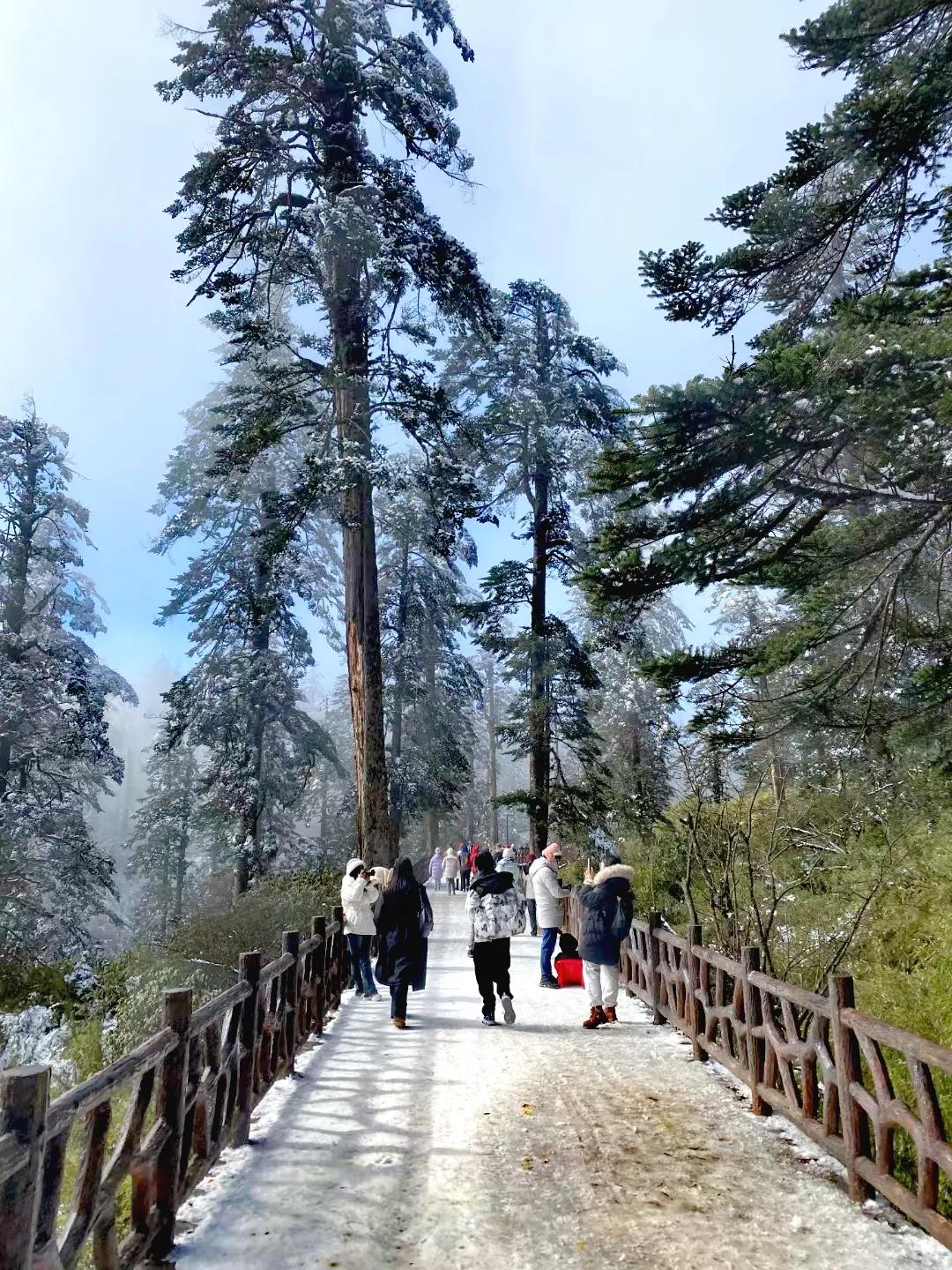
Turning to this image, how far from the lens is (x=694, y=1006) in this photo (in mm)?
7980

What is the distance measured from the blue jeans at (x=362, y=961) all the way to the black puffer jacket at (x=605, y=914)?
3.46 metres

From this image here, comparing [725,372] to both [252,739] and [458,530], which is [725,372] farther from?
[252,739]

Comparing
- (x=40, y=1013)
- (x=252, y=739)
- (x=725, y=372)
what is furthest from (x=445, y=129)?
(x=40, y=1013)

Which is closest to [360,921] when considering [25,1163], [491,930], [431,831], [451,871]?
[491,930]

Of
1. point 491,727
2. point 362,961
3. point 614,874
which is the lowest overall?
point 362,961

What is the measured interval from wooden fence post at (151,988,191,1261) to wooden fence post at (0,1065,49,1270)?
4.50 feet

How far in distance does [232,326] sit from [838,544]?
9.78 metres

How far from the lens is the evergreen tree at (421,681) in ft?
99.0

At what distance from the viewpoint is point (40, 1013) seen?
15.5 metres

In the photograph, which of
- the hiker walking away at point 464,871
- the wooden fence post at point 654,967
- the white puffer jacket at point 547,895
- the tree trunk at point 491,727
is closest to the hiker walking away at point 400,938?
the white puffer jacket at point 547,895

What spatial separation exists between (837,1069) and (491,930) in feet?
14.9

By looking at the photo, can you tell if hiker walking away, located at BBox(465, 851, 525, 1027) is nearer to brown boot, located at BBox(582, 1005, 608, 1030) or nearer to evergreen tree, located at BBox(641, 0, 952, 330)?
brown boot, located at BBox(582, 1005, 608, 1030)

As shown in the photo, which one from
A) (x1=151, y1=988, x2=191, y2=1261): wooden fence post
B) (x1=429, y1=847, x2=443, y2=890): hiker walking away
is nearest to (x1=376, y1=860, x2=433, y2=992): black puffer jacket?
(x1=151, y1=988, x2=191, y2=1261): wooden fence post

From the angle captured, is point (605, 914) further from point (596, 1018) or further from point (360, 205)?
point (360, 205)
